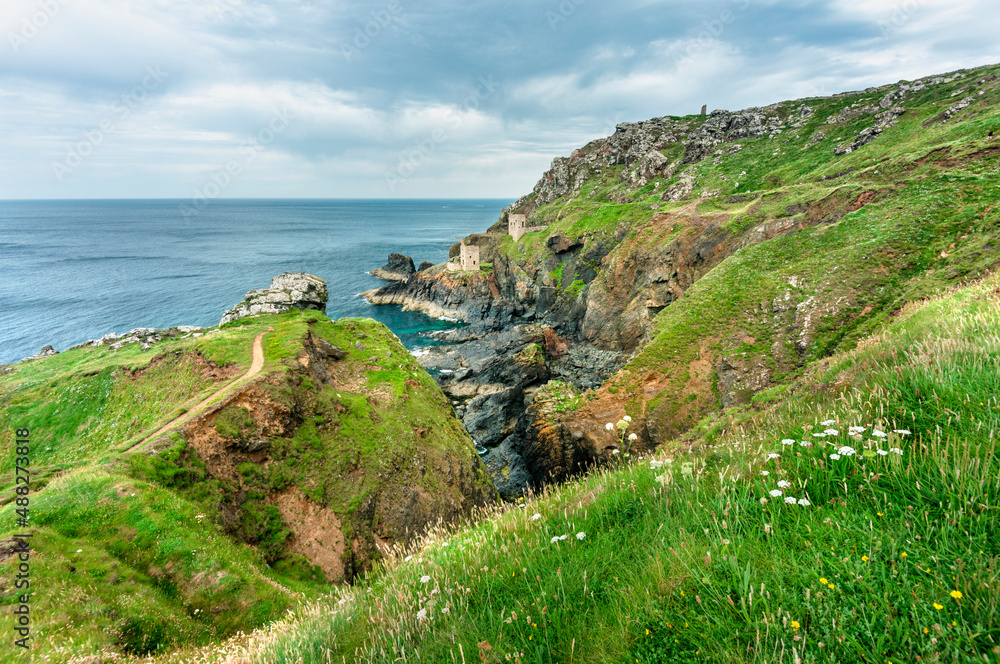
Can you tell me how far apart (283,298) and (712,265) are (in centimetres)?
4402

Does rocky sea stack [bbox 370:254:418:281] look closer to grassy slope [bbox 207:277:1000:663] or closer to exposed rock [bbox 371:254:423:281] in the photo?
exposed rock [bbox 371:254:423:281]

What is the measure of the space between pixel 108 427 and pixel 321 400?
35.6 ft

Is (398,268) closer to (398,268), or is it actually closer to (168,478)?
(398,268)

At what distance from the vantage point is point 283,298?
33.9 metres

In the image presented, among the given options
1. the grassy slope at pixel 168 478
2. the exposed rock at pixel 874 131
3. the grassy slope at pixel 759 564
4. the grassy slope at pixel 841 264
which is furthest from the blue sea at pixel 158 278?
the exposed rock at pixel 874 131

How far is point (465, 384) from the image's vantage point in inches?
1977

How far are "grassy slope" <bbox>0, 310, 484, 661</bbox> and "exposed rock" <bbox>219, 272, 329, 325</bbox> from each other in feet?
5.37

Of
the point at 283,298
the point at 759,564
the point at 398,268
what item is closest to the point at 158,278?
the point at 398,268

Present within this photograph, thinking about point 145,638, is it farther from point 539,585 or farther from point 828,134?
point 828,134

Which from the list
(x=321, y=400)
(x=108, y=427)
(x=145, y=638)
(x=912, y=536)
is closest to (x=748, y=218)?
(x=321, y=400)

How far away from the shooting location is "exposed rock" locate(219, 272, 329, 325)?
107 feet

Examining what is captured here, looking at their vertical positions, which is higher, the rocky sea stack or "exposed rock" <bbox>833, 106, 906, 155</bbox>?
"exposed rock" <bbox>833, 106, 906, 155</bbox>

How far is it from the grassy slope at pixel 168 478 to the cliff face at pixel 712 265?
522 inches

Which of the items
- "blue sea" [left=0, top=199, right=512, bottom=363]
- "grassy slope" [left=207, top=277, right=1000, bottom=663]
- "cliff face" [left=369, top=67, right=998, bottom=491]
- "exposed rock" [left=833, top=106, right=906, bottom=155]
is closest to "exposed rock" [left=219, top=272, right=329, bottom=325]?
"cliff face" [left=369, top=67, right=998, bottom=491]
